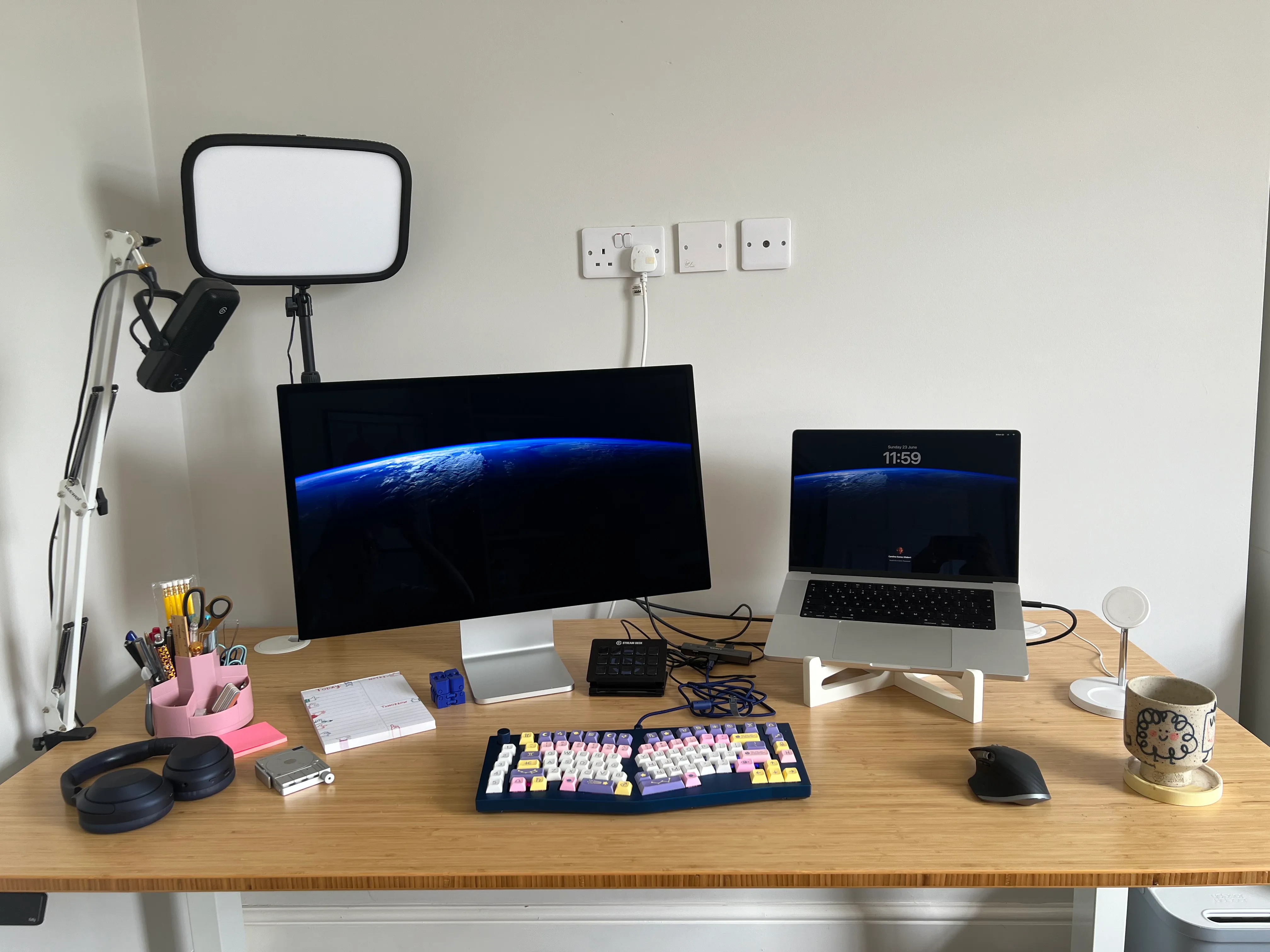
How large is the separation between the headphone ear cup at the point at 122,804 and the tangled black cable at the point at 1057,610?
4.29ft

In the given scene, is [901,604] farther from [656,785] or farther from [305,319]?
[305,319]

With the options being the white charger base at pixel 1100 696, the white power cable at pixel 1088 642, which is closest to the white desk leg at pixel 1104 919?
the white charger base at pixel 1100 696

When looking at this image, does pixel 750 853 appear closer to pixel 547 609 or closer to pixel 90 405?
pixel 547 609

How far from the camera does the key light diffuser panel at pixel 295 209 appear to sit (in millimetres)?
1367

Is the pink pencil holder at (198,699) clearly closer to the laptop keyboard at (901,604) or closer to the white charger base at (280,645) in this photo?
the white charger base at (280,645)

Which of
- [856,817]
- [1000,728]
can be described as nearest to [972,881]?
[856,817]

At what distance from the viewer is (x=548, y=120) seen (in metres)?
1.56

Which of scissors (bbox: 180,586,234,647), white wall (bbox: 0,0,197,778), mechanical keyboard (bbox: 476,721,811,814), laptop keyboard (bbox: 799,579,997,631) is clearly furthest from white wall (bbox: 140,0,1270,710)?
mechanical keyboard (bbox: 476,721,811,814)

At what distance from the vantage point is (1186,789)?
97 cm

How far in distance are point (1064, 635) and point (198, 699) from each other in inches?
54.5

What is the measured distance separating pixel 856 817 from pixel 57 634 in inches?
44.4

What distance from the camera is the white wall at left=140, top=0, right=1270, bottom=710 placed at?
4.91ft

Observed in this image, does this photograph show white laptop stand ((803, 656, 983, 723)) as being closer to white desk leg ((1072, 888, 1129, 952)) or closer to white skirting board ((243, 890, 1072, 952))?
white desk leg ((1072, 888, 1129, 952))

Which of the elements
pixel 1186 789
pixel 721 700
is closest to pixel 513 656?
pixel 721 700
